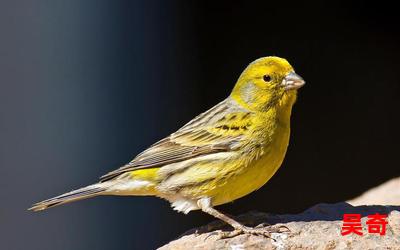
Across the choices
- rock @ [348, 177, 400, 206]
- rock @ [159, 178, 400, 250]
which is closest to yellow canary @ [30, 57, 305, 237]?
rock @ [159, 178, 400, 250]

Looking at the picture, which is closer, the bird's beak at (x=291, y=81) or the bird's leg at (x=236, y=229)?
the bird's leg at (x=236, y=229)

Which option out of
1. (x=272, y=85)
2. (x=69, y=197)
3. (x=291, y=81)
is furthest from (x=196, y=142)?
(x=69, y=197)

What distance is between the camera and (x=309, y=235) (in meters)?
5.95

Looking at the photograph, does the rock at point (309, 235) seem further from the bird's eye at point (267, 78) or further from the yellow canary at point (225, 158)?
the bird's eye at point (267, 78)

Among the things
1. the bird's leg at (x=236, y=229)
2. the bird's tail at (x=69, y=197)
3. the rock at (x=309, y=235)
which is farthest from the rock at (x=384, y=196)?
the bird's tail at (x=69, y=197)

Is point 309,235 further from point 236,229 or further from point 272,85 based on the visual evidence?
point 272,85

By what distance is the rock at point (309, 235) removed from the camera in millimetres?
5859

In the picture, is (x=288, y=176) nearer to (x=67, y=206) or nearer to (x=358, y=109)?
(x=358, y=109)

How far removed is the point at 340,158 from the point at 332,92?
2.94ft

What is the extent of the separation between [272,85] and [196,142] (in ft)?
2.32

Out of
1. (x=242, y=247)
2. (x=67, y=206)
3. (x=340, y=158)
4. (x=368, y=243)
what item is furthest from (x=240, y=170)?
(x=340, y=158)

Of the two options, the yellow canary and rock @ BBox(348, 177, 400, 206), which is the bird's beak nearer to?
the yellow canary

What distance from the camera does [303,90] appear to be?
37.3ft

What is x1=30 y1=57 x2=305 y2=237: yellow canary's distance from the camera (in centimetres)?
617
